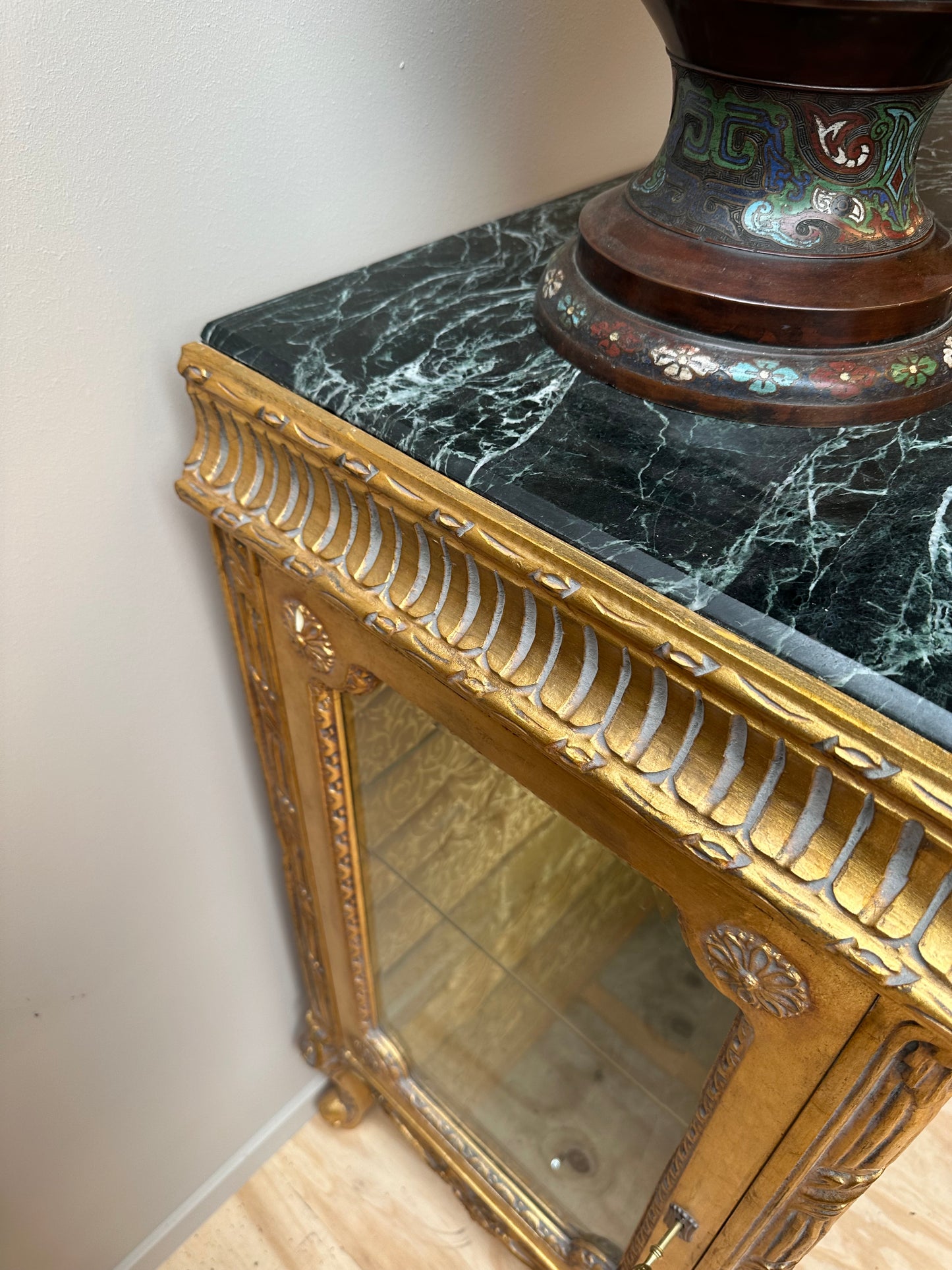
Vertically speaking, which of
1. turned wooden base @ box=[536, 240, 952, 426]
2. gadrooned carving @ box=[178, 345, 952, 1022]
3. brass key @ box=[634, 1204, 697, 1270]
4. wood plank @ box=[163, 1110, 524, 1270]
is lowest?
wood plank @ box=[163, 1110, 524, 1270]

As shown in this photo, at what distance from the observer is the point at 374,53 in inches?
25.2

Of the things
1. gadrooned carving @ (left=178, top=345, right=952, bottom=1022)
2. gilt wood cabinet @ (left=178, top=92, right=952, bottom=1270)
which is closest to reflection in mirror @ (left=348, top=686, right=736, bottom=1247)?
gilt wood cabinet @ (left=178, top=92, right=952, bottom=1270)

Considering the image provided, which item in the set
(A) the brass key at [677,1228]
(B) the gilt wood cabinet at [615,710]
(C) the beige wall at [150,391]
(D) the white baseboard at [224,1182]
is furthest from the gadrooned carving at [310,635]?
(D) the white baseboard at [224,1182]

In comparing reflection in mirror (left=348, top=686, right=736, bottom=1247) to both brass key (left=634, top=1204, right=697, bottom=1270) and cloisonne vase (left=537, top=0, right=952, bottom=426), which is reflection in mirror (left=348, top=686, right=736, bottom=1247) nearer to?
brass key (left=634, top=1204, right=697, bottom=1270)

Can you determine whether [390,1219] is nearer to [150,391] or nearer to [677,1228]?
[677,1228]

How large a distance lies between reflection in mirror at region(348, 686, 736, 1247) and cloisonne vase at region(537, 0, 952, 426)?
297mm

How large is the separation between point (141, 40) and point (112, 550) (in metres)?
0.34

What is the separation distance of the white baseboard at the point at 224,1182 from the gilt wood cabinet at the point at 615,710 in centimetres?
53

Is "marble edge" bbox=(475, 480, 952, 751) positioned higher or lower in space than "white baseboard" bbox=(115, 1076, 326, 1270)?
higher

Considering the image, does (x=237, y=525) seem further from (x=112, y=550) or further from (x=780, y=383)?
(x=780, y=383)

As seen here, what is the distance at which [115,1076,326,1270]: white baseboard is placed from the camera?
1.09 meters

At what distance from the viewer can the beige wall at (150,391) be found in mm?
560

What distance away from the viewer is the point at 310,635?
0.65 meters

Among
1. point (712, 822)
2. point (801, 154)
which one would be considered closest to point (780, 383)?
point (801, 154)
